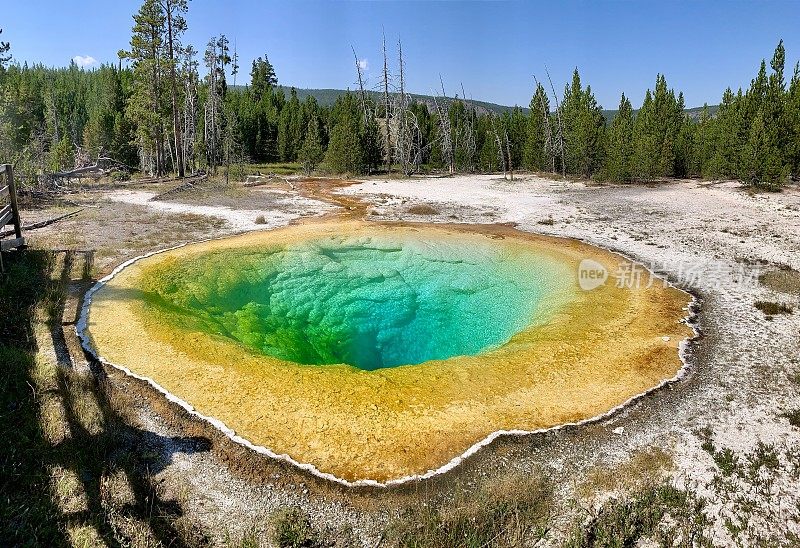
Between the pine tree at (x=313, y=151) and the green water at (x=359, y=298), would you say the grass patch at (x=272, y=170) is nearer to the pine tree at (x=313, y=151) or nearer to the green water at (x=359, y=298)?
the pine tree at (x=313, y=151)

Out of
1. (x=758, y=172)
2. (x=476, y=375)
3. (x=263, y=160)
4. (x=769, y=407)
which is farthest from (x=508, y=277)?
(x=263, y=160)

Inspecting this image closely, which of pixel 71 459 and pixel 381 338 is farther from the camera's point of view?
pixel 381 338

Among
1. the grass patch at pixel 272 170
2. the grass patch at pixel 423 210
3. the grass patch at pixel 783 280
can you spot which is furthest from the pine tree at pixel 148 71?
the grass patch at pixel 783 280

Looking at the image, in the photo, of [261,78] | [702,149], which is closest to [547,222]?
[702,149]

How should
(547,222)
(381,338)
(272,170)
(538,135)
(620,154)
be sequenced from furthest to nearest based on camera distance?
1. (272,170)
2. (538,135)
3. (620,154)
4. (547,222)
5. (381,338)

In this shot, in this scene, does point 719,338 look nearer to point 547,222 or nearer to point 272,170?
point 547,222

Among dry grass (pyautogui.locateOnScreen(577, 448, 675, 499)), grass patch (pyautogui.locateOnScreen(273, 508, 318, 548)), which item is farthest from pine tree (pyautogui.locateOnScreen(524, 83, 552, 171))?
grass patch (pyautogui.locateOnScreen(273, 508, 318, 548))

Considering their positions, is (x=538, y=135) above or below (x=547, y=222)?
above

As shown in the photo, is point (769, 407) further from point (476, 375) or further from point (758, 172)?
point (758, 172)
